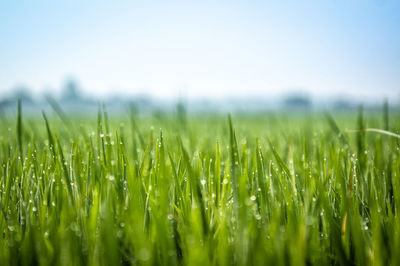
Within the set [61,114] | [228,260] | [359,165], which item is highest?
[61,114]

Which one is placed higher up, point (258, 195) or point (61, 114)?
point (61, 114)

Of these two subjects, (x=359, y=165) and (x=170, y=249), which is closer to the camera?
(x=170, y=249)

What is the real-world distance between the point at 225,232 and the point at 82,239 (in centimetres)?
31

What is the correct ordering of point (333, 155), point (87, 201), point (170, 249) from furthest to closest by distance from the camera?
point (333, 155) → point (87, 201) → point (170, 249)

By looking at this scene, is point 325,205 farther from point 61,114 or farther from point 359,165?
point 61,114

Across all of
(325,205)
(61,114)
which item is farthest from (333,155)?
(61,114)

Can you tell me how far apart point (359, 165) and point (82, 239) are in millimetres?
767

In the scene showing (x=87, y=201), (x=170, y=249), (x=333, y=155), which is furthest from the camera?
(x=333, y=155)

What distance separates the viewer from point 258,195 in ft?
2.54

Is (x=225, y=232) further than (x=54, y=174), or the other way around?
(x=54, y=174)

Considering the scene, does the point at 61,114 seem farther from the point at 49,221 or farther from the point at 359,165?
the point at 359,165

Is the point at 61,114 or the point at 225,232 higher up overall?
the point at 61,114

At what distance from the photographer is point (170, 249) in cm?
56

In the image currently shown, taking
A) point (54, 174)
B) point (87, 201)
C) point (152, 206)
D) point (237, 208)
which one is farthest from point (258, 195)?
point (54, 174)
